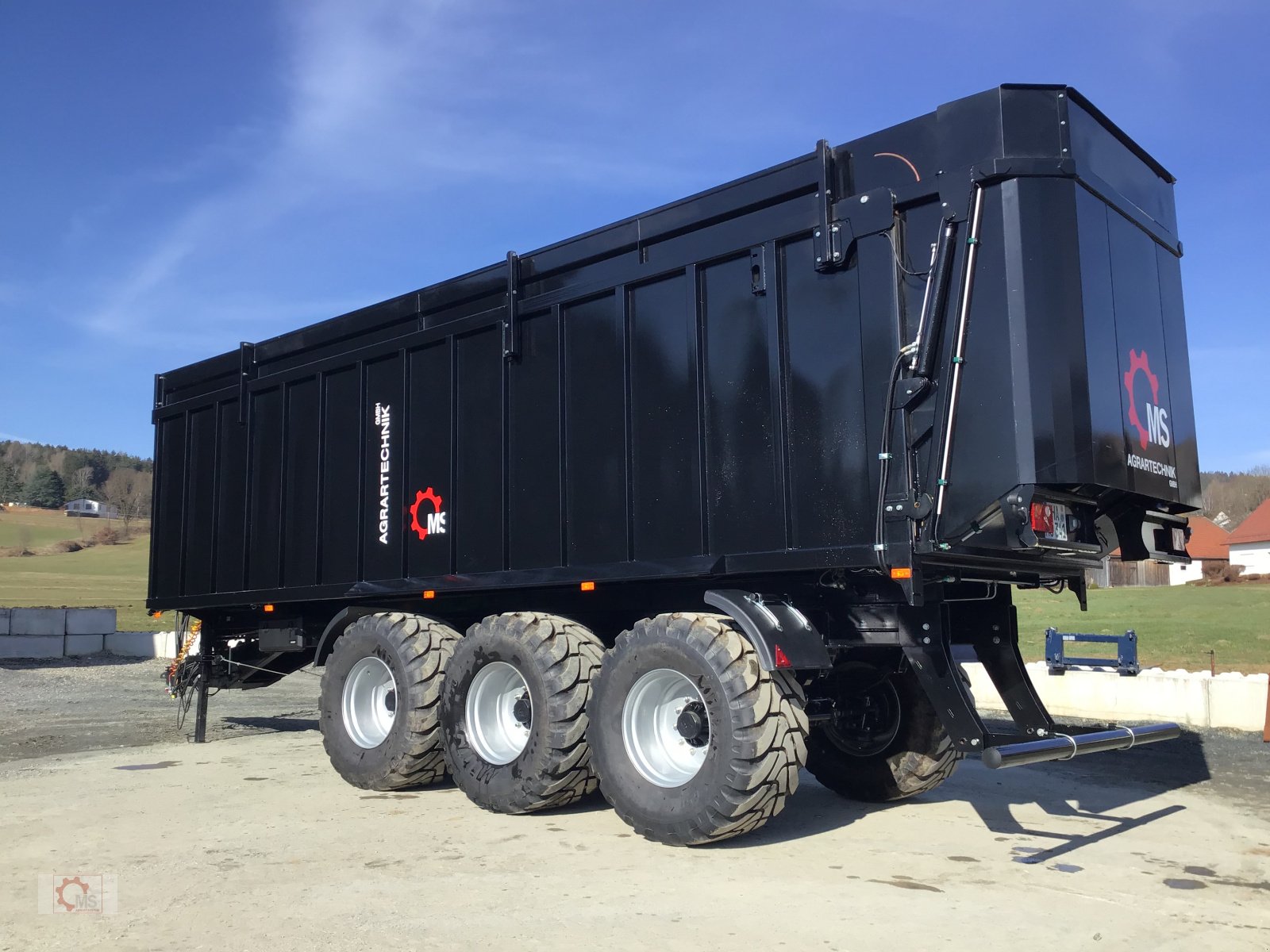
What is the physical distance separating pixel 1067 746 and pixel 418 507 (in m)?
5.44

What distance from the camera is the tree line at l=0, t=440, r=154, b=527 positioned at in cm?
10012

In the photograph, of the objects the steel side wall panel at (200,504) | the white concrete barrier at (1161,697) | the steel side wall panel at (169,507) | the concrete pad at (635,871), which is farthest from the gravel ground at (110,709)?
the white concrete barrier at (1161,697)

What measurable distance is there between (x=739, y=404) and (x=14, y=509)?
10259 cm

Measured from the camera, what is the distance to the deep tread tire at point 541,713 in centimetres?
714

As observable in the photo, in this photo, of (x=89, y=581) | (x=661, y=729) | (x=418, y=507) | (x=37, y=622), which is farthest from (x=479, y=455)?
(x=89, y=581)

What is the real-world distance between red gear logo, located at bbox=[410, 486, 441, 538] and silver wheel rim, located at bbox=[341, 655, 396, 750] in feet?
3.76

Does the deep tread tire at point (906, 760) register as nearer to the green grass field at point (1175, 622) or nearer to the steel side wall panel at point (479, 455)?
the steel side wall panel at point (479, 455)

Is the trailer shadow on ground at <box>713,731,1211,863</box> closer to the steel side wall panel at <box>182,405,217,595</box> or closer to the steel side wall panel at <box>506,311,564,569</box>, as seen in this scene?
the steel side wall panel at <box>506,311,564,569</box>

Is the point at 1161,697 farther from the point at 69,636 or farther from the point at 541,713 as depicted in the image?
the point at 69,636

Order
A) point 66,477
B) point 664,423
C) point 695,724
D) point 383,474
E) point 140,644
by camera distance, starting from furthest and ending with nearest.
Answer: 1. point 66,477
2. point 140,644
3. point 383,474
4. point 664,423
5. point 695,724

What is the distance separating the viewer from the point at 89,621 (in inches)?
1000

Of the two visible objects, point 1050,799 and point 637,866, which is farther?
point 1050,799

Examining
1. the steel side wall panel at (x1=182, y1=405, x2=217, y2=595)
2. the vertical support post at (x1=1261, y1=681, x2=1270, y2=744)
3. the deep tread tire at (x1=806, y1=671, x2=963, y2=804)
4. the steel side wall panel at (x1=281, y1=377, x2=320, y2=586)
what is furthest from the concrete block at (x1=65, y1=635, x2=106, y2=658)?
the vertical support post at (x1=1261, y1=681, x2=1270, y2=744)

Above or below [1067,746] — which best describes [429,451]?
above
